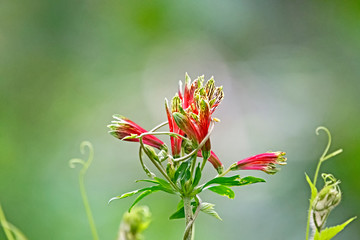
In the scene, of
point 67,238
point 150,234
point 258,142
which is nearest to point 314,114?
point 258,142

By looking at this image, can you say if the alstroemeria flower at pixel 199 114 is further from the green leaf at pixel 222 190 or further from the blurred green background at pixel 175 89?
the blurred green background at pixel 175 89

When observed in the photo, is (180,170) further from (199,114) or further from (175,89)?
(175,89)

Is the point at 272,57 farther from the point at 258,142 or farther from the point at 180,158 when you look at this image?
the point at 180,158

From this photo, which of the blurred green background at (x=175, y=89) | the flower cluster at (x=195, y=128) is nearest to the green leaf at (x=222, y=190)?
the flower cluster at (x=195, y=128)

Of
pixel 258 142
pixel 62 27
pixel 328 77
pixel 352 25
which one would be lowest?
pixel 258 142

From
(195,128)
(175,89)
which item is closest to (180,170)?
(195,128)

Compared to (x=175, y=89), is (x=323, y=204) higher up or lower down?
lower down
